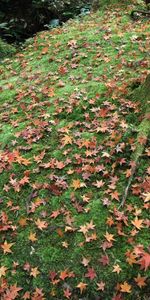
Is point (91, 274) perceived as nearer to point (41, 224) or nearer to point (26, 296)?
point (26, 296)

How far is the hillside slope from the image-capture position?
4098 millimetres

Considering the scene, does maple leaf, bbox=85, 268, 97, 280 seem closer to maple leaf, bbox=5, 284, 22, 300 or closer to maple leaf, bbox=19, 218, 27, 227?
maple leaf, bbox=5, 284, 22, 300

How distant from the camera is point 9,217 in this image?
4.82m

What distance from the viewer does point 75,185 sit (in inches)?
194

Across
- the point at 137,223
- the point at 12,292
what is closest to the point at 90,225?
the point at 137,223

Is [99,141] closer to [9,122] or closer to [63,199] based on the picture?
[63,199]

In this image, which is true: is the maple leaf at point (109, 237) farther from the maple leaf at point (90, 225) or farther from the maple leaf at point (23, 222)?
the maple leaf at point (23, 222)

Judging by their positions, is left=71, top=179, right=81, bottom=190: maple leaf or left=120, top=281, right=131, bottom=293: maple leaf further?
left=71, top=179, right=81, bottom=190: maple leaf

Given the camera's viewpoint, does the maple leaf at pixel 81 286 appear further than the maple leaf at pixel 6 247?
No

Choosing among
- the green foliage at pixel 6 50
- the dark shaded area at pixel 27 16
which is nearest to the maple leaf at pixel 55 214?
the green foliage at pixel 6 50

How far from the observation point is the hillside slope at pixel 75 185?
13.4 ft

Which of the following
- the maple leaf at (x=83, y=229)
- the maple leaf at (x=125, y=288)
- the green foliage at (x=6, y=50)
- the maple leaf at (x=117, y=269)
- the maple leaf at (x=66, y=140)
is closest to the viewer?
the maple leaf at (x=125, y=288)

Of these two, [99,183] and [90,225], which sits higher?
[99,183]

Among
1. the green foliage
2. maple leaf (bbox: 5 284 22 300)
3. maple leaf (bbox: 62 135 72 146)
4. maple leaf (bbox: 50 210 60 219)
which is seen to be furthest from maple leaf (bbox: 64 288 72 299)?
the green foliage
